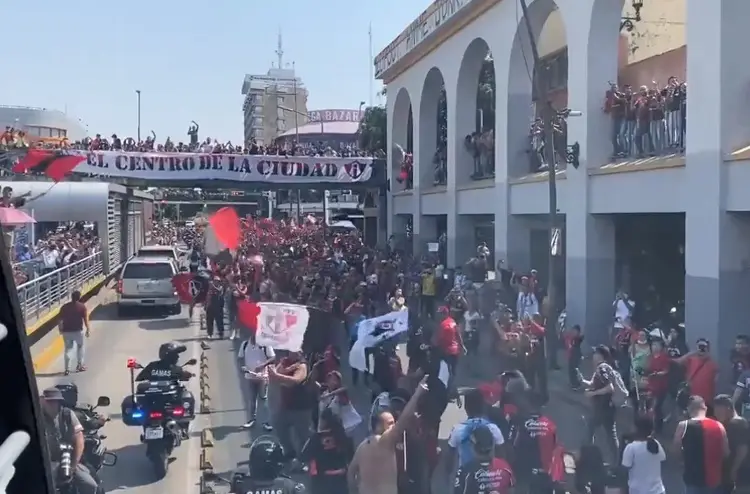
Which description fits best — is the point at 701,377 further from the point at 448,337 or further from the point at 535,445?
the point at 448,337

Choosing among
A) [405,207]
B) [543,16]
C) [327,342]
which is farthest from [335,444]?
[405,207]

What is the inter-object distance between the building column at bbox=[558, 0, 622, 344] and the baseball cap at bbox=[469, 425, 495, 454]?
11122 mm

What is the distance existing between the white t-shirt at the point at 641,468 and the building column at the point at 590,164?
1042cm

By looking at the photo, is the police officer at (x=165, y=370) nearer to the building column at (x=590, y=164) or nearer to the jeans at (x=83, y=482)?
the jeans at (x=83, y=482)

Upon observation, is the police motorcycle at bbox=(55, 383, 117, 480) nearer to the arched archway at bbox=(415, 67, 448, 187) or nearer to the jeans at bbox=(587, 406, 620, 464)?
the jeans at bbox=(587, 406, 620, 464)

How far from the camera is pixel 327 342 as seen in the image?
12.0 m

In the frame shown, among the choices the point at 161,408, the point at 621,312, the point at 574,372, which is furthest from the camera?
the point at 621,312

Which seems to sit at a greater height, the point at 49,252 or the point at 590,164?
the point at 590,164

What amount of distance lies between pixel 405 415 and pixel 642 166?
377 inches

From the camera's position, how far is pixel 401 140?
3447 centimetres

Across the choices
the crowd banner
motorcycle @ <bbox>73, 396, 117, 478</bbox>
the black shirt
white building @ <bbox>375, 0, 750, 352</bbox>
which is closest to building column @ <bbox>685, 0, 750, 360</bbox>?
white building @ <bbox>375, 0, 750, 352</bbox>

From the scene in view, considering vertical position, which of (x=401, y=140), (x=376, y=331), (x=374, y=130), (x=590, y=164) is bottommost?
(x=376, y=331)

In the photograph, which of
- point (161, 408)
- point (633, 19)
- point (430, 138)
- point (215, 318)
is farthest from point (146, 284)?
point (633, 19)

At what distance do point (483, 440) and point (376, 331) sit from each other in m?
4.55
